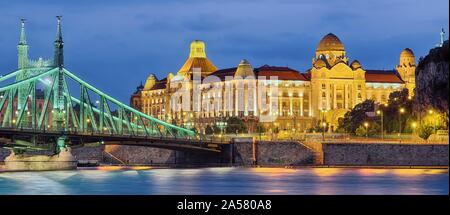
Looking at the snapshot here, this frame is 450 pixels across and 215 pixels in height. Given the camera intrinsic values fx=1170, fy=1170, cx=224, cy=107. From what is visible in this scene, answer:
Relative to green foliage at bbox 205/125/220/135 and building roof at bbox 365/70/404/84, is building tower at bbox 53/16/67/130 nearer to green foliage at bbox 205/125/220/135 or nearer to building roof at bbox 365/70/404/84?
green foliage at bbox 205/125/220/135

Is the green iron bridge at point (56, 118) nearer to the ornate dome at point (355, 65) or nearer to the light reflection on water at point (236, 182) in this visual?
the light reflection on water at point (236, 182)

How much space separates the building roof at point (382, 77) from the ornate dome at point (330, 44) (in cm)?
658

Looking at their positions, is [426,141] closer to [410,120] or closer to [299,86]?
[410,120]

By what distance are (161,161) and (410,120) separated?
82.3ft

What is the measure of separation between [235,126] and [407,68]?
44.3 meters

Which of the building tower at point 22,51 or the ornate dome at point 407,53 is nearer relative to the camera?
the building tower at point 22,51

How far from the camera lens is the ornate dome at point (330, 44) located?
590ft

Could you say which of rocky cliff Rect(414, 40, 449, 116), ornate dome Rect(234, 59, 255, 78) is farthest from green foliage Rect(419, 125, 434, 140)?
ornate dome Rect(234, 59, 255, 78)

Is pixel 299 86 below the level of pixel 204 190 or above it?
above

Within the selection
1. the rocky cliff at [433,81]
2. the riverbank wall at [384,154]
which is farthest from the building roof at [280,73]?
the riverbank wall at [384,154]

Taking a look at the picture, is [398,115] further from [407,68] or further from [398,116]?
[407,68]

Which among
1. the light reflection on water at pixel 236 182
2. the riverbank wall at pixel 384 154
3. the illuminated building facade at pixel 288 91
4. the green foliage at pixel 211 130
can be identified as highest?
the illuminated building facade at pixel 288 91

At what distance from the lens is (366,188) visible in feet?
224

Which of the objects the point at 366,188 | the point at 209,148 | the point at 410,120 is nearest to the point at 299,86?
the point at 410,120
